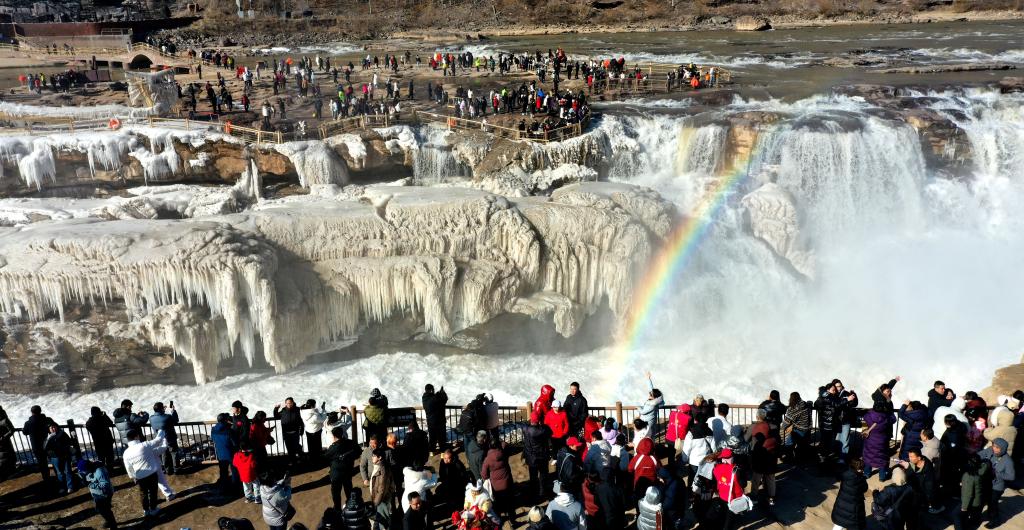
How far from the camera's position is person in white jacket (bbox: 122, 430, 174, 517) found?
31.9ft

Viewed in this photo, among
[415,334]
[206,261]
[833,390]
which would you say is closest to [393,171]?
[415,334]

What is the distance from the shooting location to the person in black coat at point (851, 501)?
851 cm

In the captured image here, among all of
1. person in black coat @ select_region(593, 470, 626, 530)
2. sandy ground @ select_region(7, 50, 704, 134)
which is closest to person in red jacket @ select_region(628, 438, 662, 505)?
person in black coat @ select_region(593, 470, 626, 530)

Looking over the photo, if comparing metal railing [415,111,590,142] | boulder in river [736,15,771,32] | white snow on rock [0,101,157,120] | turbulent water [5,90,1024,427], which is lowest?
turbulent water [5,90,1024,427]

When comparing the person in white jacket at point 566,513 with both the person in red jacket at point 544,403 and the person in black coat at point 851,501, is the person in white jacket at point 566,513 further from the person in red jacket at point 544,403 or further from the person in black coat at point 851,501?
the person in black coat at point 851,501

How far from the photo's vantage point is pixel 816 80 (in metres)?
32.5

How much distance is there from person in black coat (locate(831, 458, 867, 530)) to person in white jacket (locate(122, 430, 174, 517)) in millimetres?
7972

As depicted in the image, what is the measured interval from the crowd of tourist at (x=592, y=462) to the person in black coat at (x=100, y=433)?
0.02m

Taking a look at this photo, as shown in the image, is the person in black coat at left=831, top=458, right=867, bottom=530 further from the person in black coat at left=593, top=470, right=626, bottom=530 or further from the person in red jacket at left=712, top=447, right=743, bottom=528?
the person in black coat at left=593, top=470, right=626, bottom=530

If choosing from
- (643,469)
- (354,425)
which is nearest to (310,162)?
(354,425)

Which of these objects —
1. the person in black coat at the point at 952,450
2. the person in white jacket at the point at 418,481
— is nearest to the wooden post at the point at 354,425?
the person in white jacket at the point at 418,481

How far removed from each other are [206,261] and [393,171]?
329 inches

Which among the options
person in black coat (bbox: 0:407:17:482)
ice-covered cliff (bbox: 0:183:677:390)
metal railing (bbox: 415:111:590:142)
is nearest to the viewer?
person in black coat (bbox: 0:407:17:482)

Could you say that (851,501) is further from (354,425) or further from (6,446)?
(6,446)
